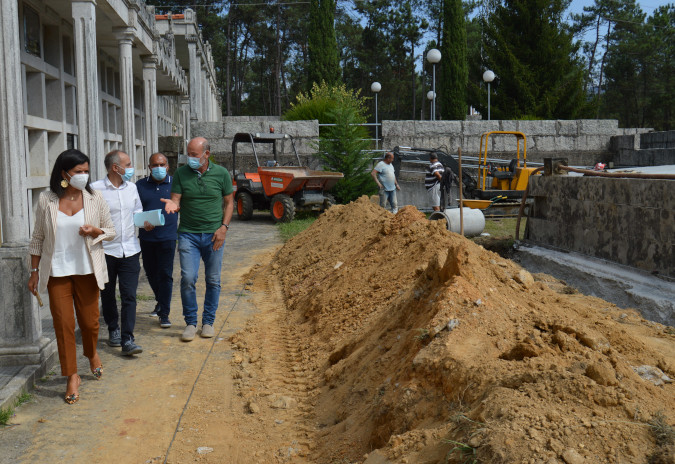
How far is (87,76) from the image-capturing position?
9367 mm

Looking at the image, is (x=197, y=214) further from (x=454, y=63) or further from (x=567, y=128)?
(x=454, y=63)

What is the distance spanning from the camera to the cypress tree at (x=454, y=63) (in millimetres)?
40250

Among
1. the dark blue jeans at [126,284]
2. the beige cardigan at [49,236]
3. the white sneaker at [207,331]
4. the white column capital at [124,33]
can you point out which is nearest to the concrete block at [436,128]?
the white column capital at [124,33]

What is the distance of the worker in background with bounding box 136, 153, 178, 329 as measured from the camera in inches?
263

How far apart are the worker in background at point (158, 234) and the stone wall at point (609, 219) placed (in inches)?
213

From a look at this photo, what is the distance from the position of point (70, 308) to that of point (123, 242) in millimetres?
1116

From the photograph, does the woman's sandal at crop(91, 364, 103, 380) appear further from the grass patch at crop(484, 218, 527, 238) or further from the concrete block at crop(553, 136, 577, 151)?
the concrete block at crop(553, 136, 577, 151)

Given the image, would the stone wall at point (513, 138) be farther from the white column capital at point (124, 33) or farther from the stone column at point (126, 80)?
the white column capital at point (124, 33)

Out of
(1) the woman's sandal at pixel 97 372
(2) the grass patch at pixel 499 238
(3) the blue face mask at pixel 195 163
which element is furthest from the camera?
(2) the grass patch at pixel 499 238

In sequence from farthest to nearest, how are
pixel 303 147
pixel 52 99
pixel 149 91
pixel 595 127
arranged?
pixel 595 127 < pixel 303 147 < pixel 149 91 < pixel 52 99

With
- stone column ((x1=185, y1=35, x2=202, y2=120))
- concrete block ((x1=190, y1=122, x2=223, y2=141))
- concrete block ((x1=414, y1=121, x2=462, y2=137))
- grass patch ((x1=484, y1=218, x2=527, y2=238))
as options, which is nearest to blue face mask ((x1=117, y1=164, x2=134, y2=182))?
grass patch ((x1=484, y1=218, x2=527, y2=238))

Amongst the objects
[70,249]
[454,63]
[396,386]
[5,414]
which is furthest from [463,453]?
[454,63]

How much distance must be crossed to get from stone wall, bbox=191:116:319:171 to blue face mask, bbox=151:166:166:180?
1457 cm

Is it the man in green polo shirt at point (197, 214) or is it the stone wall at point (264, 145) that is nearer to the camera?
the man in green polo shirt at point (197, 214)
